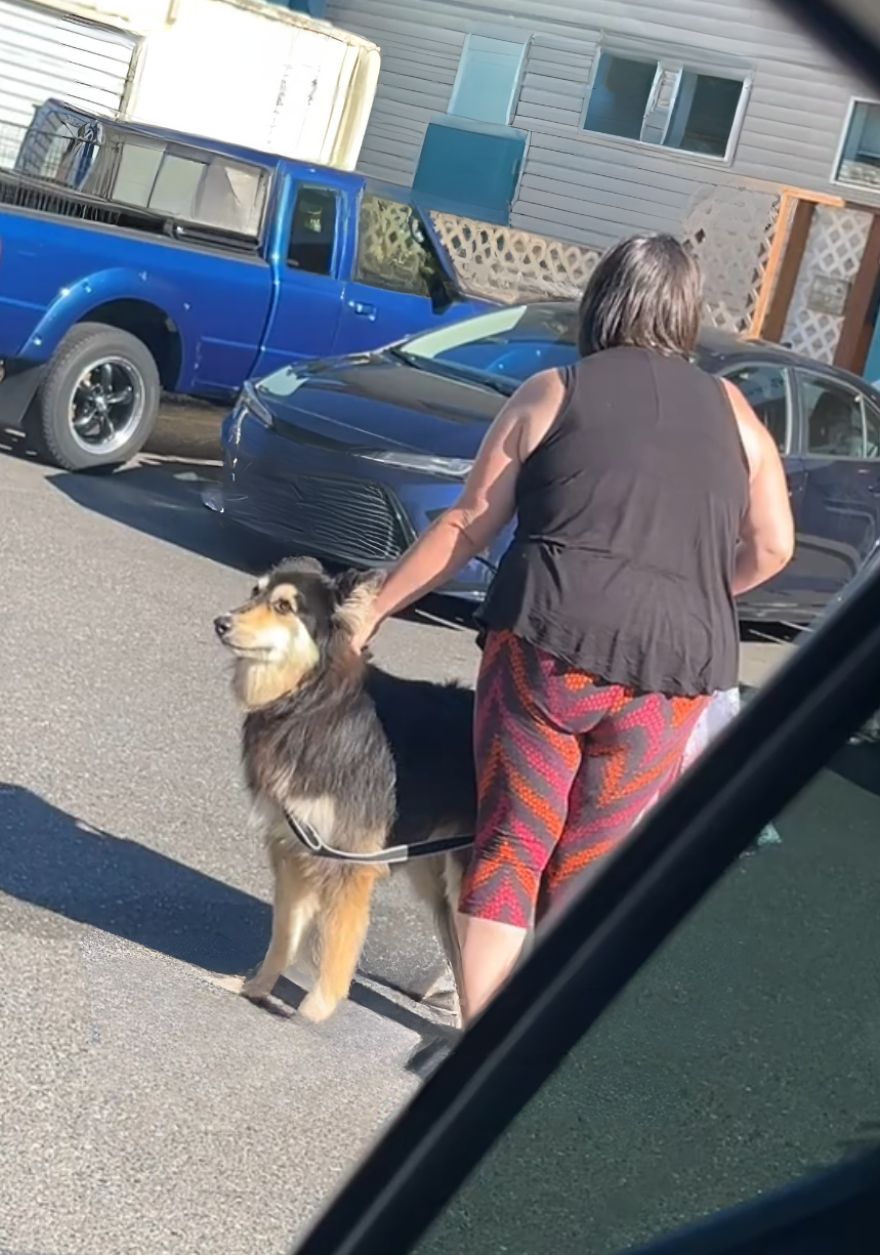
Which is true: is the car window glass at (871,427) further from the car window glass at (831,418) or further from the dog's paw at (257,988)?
the dog's paw at (257,988)

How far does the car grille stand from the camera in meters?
8.38

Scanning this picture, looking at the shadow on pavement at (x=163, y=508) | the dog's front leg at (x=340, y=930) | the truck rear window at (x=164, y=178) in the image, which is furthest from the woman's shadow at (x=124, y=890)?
the truck rear window at (x=164, y=178)

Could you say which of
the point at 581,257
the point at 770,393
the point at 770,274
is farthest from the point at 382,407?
the point at 770,274

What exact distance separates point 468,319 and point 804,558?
228 cm

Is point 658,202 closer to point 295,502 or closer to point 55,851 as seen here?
point 295,502

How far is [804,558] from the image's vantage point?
9.37 meters

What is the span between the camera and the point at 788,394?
9.12 m

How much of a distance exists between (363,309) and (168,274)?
1531 millimetres

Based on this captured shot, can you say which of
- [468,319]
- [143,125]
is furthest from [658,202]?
[143,125]

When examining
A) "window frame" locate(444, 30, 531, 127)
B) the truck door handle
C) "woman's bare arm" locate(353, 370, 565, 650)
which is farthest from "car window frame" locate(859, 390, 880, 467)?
"woman's bare arm" locate(353, 370, 565, 650)

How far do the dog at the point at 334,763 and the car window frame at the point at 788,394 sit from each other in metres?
4.99

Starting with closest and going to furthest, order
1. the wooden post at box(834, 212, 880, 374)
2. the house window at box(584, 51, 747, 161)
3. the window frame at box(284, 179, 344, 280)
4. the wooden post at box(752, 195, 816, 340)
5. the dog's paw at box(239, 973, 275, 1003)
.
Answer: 1. the house window at box(584, 51, 747, 161)
2. the dog's paw at box(239, 973, 275, 1003)
3. the window frame at box(284, 179, 344, 280)
4. the wooden post at box(752, 195, 816, 340)
5. the wooden post at box(834, 212, 880, 374)

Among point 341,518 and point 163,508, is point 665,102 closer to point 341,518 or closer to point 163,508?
point 341,518

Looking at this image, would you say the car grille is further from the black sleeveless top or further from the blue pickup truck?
the black sleeveless top
